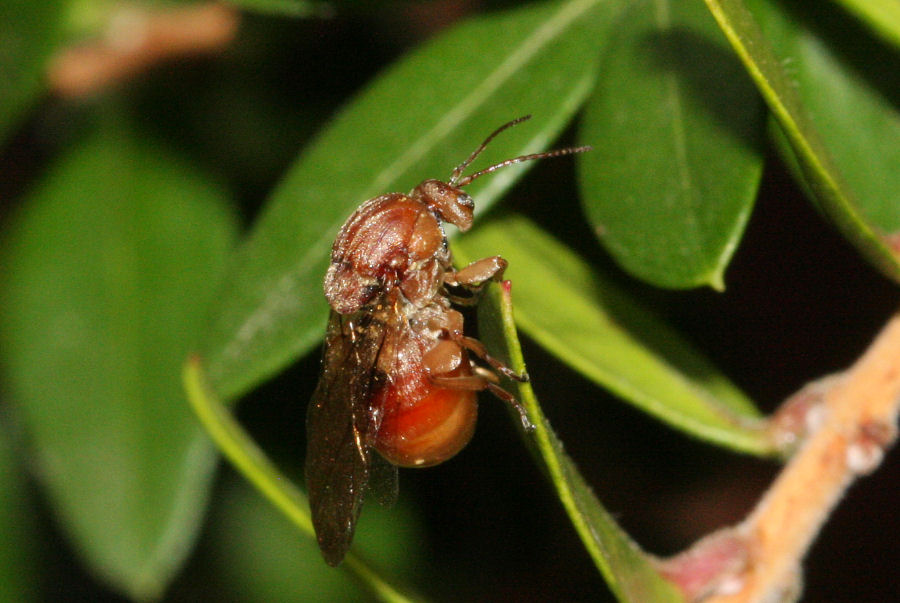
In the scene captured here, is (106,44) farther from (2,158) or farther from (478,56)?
(478,56)

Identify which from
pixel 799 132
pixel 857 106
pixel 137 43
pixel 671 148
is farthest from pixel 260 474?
pixel 137 43

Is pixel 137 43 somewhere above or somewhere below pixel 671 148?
above

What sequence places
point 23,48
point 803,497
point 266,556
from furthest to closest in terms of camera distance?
point 266,556
point 23,48
point 803,497

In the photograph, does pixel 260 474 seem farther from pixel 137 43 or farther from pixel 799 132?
pixel 137 43

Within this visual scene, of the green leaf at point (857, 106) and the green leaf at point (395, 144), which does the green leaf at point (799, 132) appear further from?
the green leaf at point (395, 144)

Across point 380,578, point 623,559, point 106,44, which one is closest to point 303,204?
point 380,578

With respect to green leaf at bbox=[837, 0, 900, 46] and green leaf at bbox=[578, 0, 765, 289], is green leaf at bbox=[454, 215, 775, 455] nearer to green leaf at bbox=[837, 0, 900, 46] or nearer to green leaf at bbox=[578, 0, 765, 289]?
green leaf at bbox=[578, 0, 765, 289]

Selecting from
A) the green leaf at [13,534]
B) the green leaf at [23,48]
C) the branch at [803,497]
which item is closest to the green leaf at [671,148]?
the branch at [803,497]

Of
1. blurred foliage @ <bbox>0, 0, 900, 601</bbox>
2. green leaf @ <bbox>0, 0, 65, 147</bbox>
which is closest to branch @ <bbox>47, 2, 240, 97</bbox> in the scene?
blurred foliage @ <bbox>0, 0, 900, 601</bbox>
